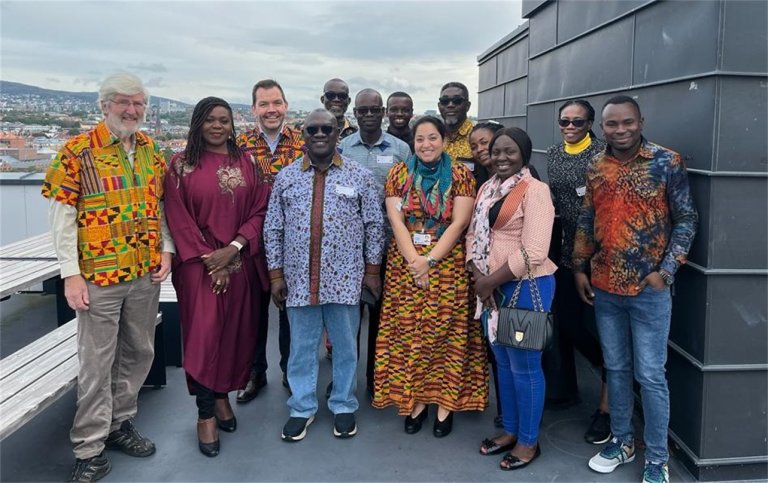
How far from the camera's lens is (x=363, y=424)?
11.2 ft

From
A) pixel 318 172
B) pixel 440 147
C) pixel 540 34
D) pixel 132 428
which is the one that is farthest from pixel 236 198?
pixel 540 34

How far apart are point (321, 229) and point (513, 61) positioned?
15.7ft

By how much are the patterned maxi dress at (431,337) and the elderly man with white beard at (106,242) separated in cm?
130

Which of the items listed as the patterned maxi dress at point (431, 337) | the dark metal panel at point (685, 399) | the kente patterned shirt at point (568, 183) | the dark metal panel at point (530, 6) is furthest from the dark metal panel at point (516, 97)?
the dark metal panel at point (685, 399)

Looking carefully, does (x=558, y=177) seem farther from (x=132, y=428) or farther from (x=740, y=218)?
(x=132, y=428)

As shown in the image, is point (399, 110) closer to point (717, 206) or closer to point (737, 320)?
point (717, 206)

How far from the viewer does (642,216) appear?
2.63 metres

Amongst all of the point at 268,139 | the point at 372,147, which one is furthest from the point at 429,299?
the point at 268,139

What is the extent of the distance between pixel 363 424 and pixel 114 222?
183cm

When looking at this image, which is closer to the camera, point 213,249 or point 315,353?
point 213,249

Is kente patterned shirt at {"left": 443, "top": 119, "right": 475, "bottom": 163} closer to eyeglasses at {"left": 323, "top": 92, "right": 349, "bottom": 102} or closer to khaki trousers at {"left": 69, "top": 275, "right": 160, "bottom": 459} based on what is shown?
eyeglasses at {"left": 323, "top": 92, "right": 349, "bottom": 102}

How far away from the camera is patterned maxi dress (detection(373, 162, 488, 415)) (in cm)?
318

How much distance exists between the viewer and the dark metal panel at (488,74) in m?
8.13

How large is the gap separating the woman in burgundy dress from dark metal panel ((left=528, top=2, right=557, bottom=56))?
9.65 ft
